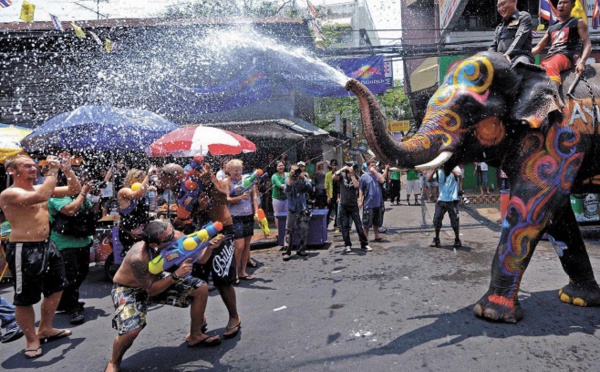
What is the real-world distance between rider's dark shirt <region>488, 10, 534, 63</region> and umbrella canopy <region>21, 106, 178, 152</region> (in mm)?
5116

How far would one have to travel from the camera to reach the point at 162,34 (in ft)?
40.8

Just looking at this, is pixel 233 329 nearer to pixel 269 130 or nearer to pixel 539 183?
pixel 539 183

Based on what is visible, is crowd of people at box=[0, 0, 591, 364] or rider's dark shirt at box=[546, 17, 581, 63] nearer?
crowd of people at box=[0, 0, 591, 364]

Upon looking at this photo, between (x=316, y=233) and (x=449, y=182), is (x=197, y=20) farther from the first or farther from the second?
(x=449, y=182)

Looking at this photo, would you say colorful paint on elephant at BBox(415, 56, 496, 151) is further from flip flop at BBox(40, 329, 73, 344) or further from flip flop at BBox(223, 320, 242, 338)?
flip flop at BBox(40, 329, 73, 344)

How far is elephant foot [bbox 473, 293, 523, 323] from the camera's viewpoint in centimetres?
383

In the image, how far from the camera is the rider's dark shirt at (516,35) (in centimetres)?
401

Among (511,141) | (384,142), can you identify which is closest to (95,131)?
(384,142)

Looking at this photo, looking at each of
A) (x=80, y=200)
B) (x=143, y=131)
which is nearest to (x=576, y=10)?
(x=143, y=131)

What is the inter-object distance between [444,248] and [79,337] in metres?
6.36

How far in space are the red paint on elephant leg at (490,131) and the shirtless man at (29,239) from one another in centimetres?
425

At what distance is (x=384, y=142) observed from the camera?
3670 mm

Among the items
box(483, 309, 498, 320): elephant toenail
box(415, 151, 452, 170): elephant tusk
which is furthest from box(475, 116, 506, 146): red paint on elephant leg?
box(483, 309, 498, 320): elephant toenail

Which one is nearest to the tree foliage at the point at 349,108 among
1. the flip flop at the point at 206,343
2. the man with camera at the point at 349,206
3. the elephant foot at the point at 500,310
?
the man with camera at the point at 349,206
